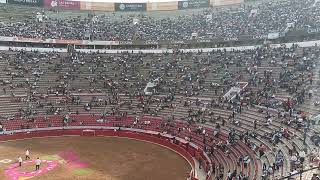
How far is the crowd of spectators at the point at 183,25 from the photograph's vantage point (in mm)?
61156

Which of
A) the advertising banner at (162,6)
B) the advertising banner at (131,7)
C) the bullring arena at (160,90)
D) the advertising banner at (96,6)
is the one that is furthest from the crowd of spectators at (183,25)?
the advertising banner at (162,6)

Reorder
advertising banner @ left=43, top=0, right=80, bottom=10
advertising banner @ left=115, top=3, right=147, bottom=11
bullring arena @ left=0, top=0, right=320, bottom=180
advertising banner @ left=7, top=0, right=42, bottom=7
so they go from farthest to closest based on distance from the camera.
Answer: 1. advertising banner @ left=115, top=3, right=147, bottom=11
2. advertising banner @ left=43, top=0, right=80, bottom=10
3. advertising banner @ left=7, top=0, right=42, bottom=7
4. bullring arena @ left=0, top=0, right=320, bottom=180

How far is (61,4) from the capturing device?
251ft

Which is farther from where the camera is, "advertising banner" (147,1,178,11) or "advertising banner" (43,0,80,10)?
"advertising banner" (147,1,178,11)

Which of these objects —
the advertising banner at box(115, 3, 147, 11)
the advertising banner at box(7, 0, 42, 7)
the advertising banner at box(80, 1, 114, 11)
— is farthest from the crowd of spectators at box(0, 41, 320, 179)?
the advertising banner at box(115, 3, 147, 11)

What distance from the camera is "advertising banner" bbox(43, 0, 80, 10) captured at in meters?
75.2

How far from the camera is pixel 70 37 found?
221ft

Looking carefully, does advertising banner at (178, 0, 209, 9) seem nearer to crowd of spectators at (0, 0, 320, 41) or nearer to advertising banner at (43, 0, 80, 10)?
crowd of spectators at (0, 0, 320, 41)

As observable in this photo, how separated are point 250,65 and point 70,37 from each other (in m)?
28.8

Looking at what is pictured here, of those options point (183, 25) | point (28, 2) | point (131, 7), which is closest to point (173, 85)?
point (183, 25)

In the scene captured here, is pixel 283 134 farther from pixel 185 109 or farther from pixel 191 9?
pixel 191 9

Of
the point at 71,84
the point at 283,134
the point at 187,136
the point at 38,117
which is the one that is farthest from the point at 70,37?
the point at 283,134

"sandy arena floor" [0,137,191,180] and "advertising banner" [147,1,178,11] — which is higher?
"advertising banner" [147,1,178,11]

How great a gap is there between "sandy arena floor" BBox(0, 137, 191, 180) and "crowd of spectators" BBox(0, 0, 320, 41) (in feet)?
85.8
